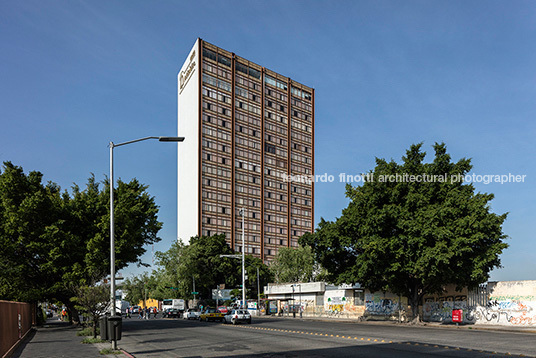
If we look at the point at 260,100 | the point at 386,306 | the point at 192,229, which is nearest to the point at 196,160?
the point at 192,229

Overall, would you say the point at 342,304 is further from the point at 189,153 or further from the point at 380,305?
the point at 189,153

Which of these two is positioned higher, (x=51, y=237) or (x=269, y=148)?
(x=269, y=148)

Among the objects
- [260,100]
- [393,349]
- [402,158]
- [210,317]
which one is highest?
[260,100]

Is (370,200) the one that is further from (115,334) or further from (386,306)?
(115,334)

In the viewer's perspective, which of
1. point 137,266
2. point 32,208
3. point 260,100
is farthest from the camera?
point 260,100

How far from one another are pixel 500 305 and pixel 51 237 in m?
36.1

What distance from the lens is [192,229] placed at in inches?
4626

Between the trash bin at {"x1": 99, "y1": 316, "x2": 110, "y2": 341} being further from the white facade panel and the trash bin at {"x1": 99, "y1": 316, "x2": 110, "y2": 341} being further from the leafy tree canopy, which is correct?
the white facade panel

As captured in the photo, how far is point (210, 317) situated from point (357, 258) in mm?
20112

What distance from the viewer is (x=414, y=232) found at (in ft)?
136

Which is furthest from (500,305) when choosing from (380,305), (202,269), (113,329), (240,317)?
(202,269)

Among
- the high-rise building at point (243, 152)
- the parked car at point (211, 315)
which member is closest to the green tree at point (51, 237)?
the parked car at point (211, 315)

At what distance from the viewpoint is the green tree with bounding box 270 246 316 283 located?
324 ft

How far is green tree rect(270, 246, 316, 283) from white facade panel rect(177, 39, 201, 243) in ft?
80.3
